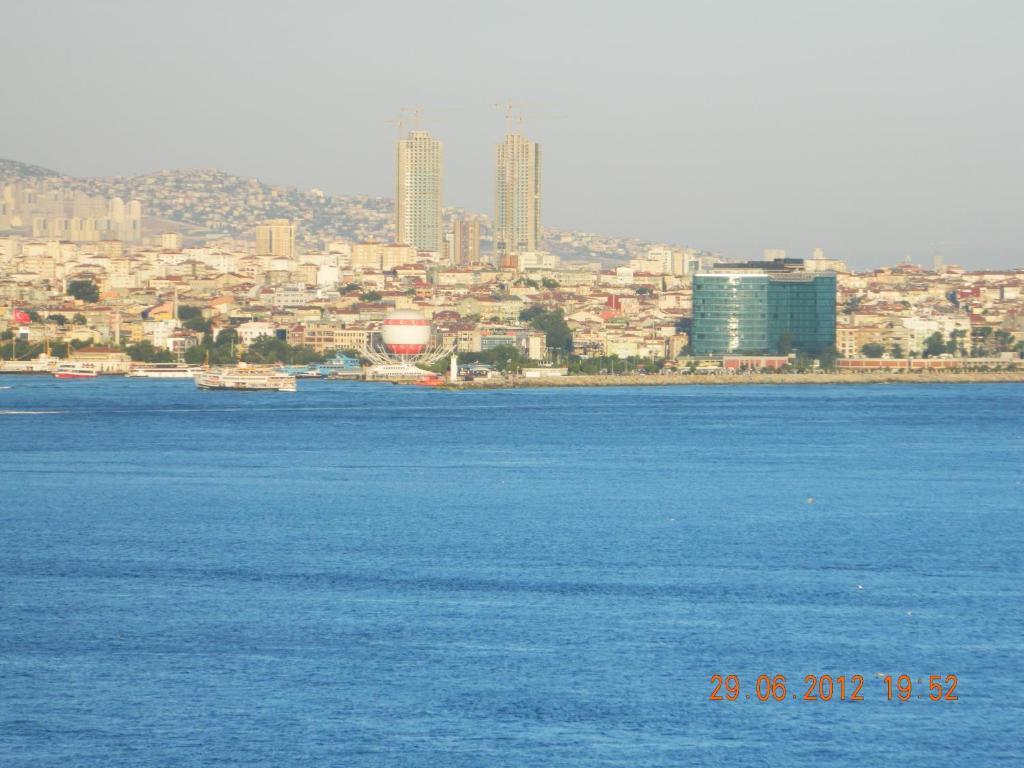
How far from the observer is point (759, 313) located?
5456 cm

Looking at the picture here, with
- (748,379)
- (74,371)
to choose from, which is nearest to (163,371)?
(74,371)

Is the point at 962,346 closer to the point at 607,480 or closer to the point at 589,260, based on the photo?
the point at 607,480

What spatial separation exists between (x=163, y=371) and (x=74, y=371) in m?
2.33

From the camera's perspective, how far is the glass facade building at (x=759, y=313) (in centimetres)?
5453

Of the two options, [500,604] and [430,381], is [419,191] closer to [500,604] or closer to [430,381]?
[430,381]

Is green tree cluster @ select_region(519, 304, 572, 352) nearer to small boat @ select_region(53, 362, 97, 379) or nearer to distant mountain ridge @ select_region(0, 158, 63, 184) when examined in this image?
small boat @ select_region(53, 362, 97, 379)

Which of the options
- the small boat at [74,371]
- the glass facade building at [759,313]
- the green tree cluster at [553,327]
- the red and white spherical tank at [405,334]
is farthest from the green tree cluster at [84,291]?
the glass facade building at [759,313]

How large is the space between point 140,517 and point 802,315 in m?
40.4

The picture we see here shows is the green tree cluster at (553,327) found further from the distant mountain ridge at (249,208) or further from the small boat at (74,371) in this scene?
the distant mountain ridge at (249,208)

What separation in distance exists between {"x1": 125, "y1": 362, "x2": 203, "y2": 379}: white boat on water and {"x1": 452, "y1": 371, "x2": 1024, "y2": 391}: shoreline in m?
8.10

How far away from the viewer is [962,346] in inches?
2429

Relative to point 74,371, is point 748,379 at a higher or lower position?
lower

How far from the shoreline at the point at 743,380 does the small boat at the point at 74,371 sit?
10031mm

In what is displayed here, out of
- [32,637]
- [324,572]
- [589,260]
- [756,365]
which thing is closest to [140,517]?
[324,572]
